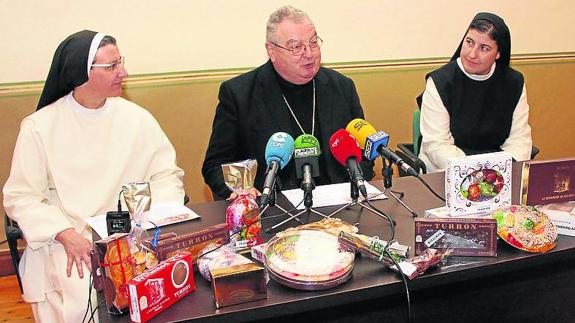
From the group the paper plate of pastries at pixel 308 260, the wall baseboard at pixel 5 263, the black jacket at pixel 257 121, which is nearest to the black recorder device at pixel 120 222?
the paper plate of pastries at pixel 308 260

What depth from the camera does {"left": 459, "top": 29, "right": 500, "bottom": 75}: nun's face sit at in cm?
311

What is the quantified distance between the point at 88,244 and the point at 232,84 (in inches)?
43.7

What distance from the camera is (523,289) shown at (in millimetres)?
2080

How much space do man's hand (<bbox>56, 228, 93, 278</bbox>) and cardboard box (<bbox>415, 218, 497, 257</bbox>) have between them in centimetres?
121

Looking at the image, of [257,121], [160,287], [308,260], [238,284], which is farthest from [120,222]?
[257,121]

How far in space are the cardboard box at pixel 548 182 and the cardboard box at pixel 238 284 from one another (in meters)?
0.99

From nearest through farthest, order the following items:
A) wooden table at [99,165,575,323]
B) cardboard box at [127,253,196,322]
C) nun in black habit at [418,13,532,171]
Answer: cardboard box at [127,253,196,322] → wooden table at [99,165,575,323] → nun in black habit at [418,13,532,171]

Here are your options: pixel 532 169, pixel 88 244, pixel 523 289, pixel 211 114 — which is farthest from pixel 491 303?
pixel 211 114

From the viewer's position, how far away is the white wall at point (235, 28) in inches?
136

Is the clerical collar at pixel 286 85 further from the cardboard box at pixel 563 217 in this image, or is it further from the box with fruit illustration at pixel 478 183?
the cardboard box at pixel 563 217

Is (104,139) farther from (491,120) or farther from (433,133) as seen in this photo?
(491,120)

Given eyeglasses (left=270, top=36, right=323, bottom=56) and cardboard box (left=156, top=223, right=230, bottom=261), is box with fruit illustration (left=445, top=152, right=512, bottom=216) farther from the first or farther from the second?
eyeglasses (left=270, top=36, right=323, bottom=56)

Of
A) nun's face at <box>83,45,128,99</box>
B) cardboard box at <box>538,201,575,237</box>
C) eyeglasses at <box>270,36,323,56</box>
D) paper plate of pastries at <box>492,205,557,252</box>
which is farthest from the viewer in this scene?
eyeglasses at <box>270,36,323,56</box>

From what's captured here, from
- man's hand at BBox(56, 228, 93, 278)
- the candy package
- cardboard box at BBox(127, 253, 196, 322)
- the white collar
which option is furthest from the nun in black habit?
cardboard box at BBox(127, 253, 196, 322)
